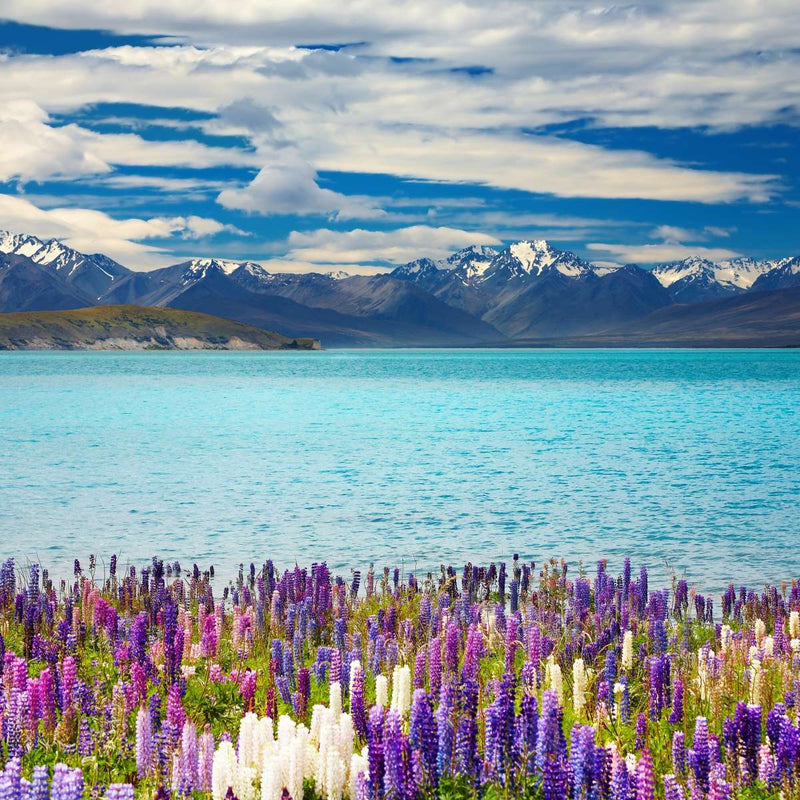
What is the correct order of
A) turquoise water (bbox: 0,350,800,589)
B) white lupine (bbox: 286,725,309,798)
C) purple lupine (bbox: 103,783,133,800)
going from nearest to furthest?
purple lupine (bbox: 103,783,133,800) → white lupine (bbox: 286,725,309,798) → turquoise water (bbox: 0,350,800,589)

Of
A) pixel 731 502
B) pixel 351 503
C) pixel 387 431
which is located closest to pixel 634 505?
pixel 731 502

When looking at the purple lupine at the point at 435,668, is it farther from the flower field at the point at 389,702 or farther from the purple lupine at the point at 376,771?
the purple lupine at the point at 376,771

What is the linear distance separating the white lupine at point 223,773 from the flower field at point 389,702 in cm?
1

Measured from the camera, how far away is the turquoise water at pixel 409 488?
26.8 metres

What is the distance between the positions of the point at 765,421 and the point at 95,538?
5814 centimetres

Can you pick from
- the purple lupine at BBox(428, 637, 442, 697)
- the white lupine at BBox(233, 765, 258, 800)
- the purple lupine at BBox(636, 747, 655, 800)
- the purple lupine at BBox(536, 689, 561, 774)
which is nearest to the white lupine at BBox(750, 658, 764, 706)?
the purple lupine at BBox(428, 637, 442, 697)

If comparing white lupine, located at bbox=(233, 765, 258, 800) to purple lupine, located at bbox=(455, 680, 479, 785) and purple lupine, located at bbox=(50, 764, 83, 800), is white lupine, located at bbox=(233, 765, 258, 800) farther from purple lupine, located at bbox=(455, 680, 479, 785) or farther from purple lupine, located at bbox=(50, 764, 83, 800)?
purple lupine, located at bbox=(455, 680, 479, 785)

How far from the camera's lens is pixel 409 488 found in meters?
38.8

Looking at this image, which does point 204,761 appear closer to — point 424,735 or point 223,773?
point 223,773

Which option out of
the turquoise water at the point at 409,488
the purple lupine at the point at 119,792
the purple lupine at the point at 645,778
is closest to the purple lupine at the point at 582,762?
the purple lupine at the point at 645,778

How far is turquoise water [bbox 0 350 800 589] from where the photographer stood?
26.8 meters

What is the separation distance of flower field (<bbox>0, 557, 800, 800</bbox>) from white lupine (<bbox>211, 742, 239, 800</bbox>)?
13 millimetres

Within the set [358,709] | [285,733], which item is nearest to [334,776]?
[285,733]

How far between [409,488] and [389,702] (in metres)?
29.9
